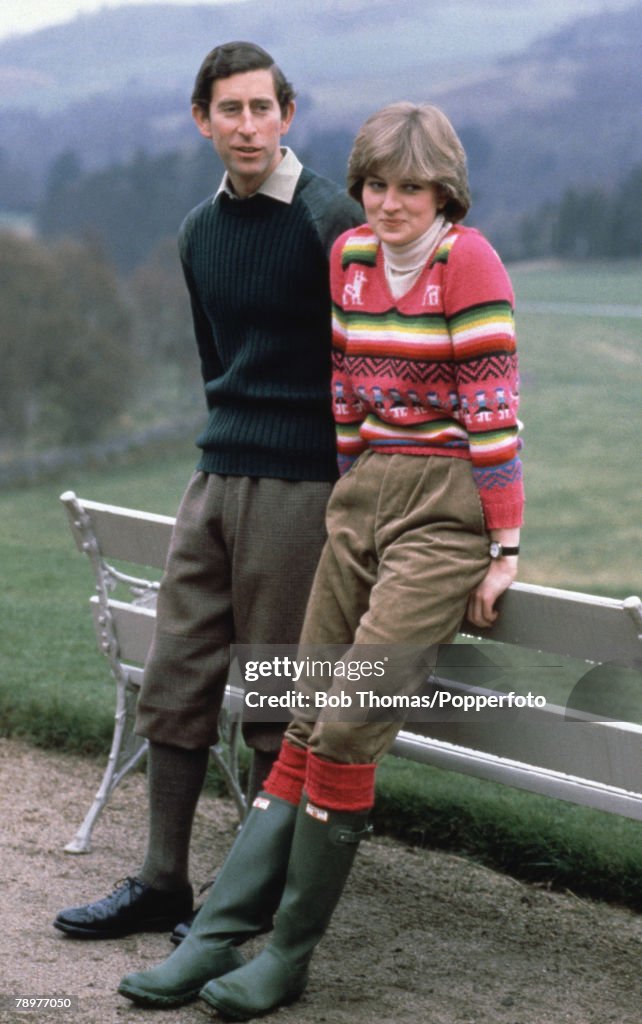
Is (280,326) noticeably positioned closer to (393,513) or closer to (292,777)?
(393,513)

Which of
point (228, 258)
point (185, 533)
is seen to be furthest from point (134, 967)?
point (228, 258)

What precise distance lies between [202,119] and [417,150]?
63 centimetres

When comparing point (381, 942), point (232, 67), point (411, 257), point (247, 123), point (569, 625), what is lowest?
point (381, 942)

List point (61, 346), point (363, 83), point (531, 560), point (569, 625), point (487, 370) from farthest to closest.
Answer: point (363, 83) < point (61, 346) < point (531, 560) < point (569, 625) < point (487, 370)

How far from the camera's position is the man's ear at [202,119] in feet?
10.3

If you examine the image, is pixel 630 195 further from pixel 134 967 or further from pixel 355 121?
pixel 134 967

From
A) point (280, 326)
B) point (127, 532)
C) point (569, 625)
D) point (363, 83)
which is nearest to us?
point (569, 625)

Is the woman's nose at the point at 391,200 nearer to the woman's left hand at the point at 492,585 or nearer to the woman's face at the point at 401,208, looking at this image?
the woman's face at the point at 401,208

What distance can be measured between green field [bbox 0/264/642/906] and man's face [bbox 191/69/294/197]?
198 centimetres

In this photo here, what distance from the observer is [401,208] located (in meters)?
2.75

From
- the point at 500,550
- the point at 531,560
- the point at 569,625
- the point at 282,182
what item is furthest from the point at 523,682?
the point at 531,560

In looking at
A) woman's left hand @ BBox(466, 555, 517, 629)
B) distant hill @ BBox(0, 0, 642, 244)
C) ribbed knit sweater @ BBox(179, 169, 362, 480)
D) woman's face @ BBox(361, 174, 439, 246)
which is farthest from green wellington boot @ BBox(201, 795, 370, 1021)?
distant hill @ BBox(0, 0, 642, 244)

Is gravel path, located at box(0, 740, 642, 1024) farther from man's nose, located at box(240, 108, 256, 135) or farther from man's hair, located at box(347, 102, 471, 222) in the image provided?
man's nose, located at box(240, 108, 256, 135)

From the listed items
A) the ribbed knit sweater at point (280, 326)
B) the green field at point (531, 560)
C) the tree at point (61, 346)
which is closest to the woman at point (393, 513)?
the ribbed knit sweater at point (280, 326)
